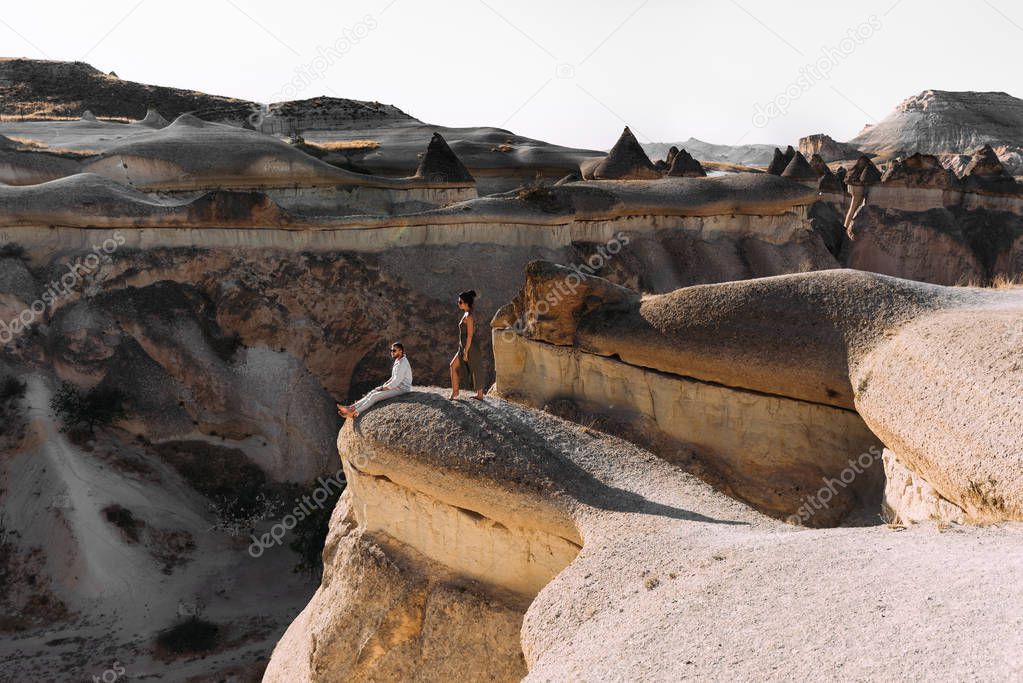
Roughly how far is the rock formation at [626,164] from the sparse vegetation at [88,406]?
1189 centimetres

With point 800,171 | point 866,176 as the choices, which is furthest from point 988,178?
point 800,171

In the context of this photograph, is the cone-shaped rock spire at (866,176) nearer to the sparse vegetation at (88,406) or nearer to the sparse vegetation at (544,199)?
the sparse vegetation at (544,199)

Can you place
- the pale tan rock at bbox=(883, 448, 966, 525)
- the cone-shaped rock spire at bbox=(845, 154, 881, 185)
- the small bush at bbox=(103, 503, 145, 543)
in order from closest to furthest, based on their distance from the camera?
the pale tan rock at bbox=(883, 448, 966, 525) < the small bush at bbox=(103, 503, 145, 543) < the cone-shaped rock spire at bbox=(845, 154, 881, 185)

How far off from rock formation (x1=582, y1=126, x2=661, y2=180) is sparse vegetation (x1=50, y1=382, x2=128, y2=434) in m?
11.9

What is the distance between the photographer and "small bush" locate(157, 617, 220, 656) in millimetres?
8867

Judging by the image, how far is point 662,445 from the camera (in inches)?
280

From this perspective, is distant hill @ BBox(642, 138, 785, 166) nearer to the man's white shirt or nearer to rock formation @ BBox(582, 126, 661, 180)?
rock formation @ BBox(582, 126, 661, 180)

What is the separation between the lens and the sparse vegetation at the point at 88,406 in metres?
10.7

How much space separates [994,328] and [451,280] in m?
9.38

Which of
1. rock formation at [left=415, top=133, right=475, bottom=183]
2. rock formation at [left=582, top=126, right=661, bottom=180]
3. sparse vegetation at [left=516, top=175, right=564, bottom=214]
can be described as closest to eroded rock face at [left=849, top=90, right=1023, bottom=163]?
rock formation at [left=582, top=126, right=661, bottom=180]

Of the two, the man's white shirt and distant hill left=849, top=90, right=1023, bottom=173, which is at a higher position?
distant hill left=849, top=90, right=1023, bottom=173

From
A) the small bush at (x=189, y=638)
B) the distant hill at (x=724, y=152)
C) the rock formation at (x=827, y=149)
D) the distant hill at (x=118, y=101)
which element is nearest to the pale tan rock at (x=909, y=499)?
the small bush at (x=189, y=638)

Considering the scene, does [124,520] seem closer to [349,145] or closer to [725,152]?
[349,145]

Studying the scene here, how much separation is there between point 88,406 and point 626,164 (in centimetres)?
1261
